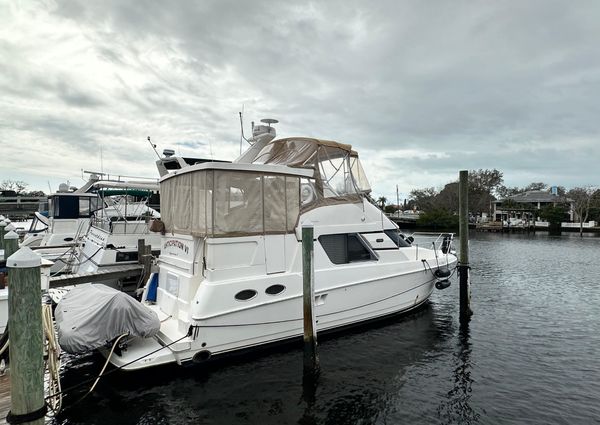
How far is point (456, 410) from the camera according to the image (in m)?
5.96

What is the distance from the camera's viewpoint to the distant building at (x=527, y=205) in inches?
2591

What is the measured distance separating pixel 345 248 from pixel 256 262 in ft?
8.71

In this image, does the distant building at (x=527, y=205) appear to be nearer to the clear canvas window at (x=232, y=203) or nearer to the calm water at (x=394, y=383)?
the calm water at (x=394, y=383)

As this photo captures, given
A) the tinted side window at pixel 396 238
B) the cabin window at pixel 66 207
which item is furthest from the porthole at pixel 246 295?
the cabin window at pixel 66 207

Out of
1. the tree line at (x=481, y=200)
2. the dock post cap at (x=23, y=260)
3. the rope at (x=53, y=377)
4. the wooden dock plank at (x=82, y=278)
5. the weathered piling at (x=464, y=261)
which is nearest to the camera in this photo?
the dock post cap at (x=23, y=260)

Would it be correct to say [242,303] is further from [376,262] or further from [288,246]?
[376,262]

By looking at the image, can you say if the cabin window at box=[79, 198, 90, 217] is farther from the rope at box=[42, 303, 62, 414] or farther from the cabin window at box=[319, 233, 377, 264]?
the cabin window at box=[319, 233, 377, 264]

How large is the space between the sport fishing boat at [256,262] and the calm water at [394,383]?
1.72 feet

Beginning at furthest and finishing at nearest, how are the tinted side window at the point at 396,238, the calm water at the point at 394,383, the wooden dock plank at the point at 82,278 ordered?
the tinted side window at the point at 396,238 → the wooden dock plank at the point at 82,278 → the calm water at the point at 394,383

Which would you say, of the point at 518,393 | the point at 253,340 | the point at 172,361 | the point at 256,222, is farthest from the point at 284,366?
the point at 518,393

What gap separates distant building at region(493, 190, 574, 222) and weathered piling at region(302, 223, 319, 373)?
2705 inches

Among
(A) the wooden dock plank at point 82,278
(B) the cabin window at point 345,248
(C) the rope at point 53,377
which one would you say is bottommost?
(C) the rope at point 53,377

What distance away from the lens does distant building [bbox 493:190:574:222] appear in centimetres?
6581

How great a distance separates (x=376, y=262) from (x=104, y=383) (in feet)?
20.5
